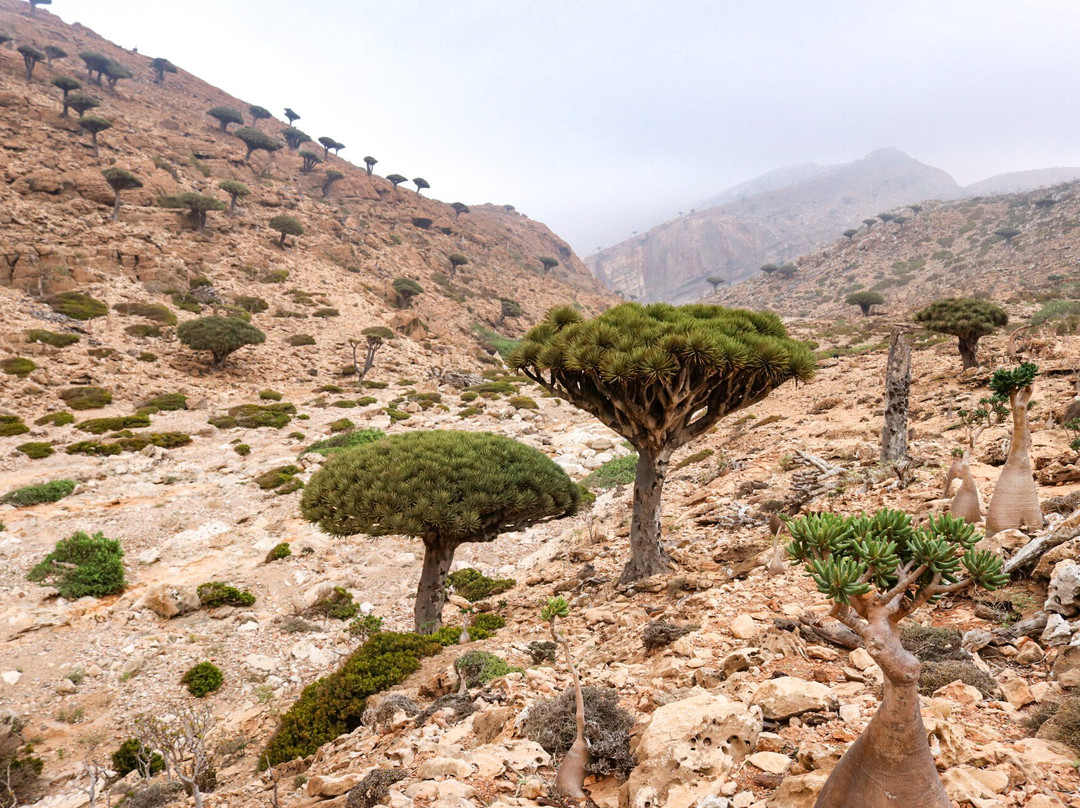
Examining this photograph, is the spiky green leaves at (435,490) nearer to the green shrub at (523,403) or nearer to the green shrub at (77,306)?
the green shrub at (523,403)

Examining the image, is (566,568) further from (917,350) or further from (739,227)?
(739,227)

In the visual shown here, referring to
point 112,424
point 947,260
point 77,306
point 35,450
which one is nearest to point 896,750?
point 35,450

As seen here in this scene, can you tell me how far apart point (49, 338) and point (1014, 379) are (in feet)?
135

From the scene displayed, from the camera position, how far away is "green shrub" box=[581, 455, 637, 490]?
65.8 ft

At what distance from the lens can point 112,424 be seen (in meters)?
A: 23.4

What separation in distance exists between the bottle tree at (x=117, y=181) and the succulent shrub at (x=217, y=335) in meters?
17.7

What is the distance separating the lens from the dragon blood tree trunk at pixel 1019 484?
674 centimetres

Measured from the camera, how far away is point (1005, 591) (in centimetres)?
575

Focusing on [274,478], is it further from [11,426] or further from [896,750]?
[896,750]

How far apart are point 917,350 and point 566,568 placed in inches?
1149

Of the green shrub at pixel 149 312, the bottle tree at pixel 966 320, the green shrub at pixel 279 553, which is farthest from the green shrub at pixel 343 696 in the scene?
the green shrub at pixel 149 312

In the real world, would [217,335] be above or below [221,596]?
above

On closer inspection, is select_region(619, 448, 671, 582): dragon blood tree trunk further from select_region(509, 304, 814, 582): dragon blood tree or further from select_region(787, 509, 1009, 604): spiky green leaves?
select_region(787, 509, 1009, 604): spiky green leaves

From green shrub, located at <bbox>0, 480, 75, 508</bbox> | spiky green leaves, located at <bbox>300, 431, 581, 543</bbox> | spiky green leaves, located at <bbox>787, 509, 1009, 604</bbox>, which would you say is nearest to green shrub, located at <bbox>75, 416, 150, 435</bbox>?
green shrub, located at <bbox>0, 480, 75, 508</bbox>
